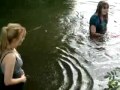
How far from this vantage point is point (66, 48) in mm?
9625

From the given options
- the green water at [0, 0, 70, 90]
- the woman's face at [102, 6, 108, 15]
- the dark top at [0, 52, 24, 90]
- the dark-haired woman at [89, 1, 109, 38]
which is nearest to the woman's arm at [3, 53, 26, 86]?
the dark top at [0, 52, 24, 90]

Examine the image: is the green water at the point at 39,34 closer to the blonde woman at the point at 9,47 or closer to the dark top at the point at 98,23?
the dark top at the point at 98,23

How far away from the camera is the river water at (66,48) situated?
7.53 m

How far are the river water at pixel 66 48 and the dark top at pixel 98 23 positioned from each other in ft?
1.01

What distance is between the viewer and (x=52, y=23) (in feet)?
39.2

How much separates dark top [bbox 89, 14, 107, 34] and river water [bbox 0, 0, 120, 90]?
0.31 metres

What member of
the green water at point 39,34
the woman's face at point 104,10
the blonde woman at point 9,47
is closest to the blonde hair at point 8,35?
the blonde woman at point 9,47

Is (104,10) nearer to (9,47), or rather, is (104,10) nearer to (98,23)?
(98,23)

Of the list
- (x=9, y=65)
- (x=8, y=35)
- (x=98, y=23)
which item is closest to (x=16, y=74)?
(x=9, y=65)

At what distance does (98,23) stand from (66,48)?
129 cm

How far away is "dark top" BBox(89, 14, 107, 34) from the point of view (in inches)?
389

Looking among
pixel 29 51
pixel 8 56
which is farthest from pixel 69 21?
pixel 8 56

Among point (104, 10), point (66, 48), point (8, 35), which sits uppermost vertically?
point (8, 35)

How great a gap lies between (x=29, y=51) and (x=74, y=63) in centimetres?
162
